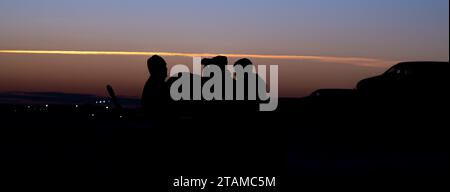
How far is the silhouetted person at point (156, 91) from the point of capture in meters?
7.29

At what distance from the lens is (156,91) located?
7.39 metres

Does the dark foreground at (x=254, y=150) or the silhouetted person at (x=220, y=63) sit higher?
the silhouetted person at (x=220, y=63)

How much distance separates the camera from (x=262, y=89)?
285 inches

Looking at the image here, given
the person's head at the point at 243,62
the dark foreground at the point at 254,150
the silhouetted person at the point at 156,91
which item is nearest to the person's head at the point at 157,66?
the silhouetted person at the point at 156,91

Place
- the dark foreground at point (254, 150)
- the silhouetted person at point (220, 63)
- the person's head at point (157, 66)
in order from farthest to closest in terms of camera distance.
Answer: the person's head at point (157, 66) < the silhouetted person at point (220, 63) < the dark foreground at point (254, 150)

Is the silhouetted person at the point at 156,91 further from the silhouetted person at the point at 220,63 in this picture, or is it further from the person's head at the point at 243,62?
the person's head at the point at 243,62

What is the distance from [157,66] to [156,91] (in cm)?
33

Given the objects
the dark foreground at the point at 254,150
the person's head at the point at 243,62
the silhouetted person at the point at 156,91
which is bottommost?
the dark foreground at the point at 254,150

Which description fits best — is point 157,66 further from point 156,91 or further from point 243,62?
point 243,62

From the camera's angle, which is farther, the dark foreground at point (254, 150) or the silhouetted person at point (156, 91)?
the silhouetted person at point (156, 91)
